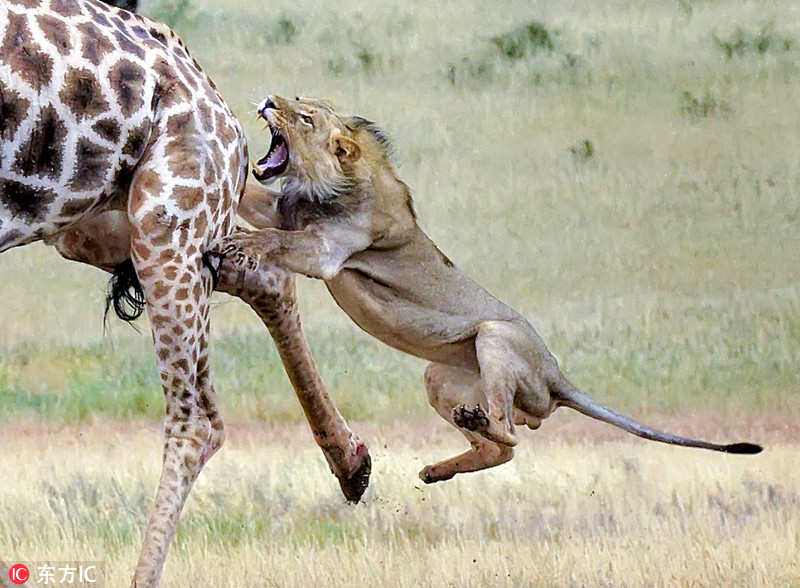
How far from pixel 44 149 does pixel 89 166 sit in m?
0.17

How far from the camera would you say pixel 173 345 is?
18.5 ft

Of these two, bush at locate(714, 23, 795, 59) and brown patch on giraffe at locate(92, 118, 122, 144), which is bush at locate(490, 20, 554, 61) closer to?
bush at locate(714, 23, 795, 59)

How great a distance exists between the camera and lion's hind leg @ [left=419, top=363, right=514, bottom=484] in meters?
6.45

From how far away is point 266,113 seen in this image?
622 cm

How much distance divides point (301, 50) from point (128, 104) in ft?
33.7

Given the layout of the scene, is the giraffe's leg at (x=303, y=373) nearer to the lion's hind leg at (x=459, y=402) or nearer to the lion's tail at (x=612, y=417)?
the lion's hind leg at (x=459, y=402)

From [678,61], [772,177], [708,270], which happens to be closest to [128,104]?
[708,270]

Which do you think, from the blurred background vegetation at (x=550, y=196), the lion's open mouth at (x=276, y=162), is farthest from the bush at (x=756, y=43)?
the lion's open mouth at (x=276, y=162)

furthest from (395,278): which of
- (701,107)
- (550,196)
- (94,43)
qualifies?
(701,107)

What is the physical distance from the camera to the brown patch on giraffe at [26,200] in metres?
5.14

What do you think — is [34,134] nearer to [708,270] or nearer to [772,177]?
[708,270]

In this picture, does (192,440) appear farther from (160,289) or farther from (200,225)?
(200,225)

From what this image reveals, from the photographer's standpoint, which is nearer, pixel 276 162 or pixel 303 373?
pixel 276 162

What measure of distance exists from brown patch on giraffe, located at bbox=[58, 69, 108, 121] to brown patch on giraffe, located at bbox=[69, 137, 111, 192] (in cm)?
9
